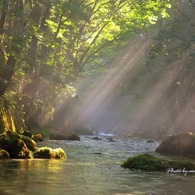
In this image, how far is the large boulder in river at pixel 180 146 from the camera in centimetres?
1908

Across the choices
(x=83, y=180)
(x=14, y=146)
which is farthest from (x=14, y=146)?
(x=83, y=180)

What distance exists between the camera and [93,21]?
33.0 metres

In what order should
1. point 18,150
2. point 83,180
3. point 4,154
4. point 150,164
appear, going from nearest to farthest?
point 83,180 < point 150,164 < point 4,154 < point 18,150

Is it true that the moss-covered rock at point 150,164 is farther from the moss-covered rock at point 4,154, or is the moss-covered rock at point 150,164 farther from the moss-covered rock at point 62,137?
the moss-covered rock at point 62,137

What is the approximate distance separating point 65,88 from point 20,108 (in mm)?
3836

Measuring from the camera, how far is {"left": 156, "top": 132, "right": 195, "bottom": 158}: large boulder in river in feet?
62.6

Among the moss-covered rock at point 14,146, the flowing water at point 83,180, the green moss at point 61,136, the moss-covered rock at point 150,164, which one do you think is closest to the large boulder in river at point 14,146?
the moss-covered rock at point 14,146

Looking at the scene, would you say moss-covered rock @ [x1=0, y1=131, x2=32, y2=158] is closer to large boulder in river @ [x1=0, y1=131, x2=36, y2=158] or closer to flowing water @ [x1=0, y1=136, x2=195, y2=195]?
large boulder in river @ [x1=0, y1=131, x2=36, y2=158]

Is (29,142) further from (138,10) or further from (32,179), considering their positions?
(138,10)

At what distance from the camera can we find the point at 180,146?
19.4 meters

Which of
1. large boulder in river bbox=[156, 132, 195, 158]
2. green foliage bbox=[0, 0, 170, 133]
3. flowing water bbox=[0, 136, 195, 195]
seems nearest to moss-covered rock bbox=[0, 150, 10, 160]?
flowing water bbox=[0, 136, 195, 195]

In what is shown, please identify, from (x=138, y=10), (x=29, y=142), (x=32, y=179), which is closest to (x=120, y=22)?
(x=138, y=10)

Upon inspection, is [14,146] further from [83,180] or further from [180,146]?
[180,146]

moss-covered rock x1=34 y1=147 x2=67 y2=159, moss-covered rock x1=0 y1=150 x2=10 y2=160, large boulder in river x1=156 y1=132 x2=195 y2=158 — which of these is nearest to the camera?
moss-covered rock x1=0 y1=150 x2=10 y2=160
